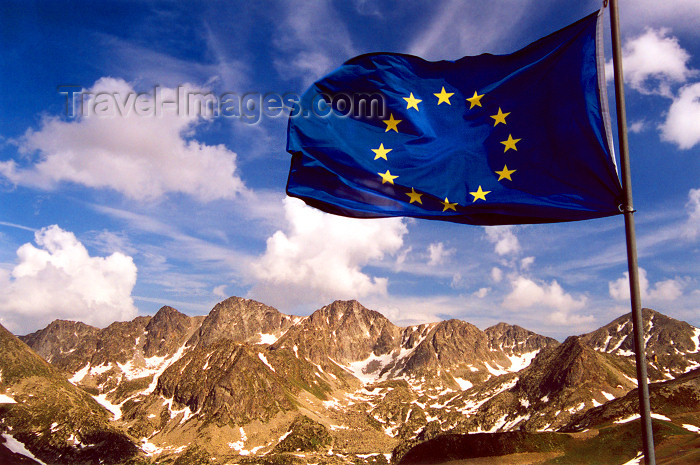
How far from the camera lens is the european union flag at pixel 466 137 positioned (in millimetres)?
13875

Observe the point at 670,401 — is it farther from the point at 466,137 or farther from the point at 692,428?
the point at 466,137

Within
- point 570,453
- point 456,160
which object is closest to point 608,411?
point 570,453

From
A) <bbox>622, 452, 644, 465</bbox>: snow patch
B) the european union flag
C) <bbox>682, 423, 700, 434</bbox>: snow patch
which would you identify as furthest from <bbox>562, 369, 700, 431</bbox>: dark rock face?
the european union flag

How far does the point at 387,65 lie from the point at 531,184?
6.42m

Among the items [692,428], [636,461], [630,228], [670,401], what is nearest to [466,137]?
[630,228]

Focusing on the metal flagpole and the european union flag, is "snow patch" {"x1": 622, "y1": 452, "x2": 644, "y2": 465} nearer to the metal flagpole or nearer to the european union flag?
the european union flag

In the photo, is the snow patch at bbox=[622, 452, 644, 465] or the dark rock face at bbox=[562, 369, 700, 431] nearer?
the snow patch at bbox=[622, 452, 644, 465]

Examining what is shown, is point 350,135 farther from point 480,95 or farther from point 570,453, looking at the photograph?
point 570,453

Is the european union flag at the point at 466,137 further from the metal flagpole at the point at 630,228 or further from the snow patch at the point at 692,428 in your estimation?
the snow patch at the point at 692,428

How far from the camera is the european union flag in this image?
1388 cm

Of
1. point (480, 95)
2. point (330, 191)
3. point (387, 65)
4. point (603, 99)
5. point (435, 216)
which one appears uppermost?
point (387, 65)

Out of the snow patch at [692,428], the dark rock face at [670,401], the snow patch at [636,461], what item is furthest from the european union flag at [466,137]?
the dark rock face at [670,401]

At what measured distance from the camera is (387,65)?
16.8 m

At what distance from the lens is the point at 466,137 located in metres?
16.4
